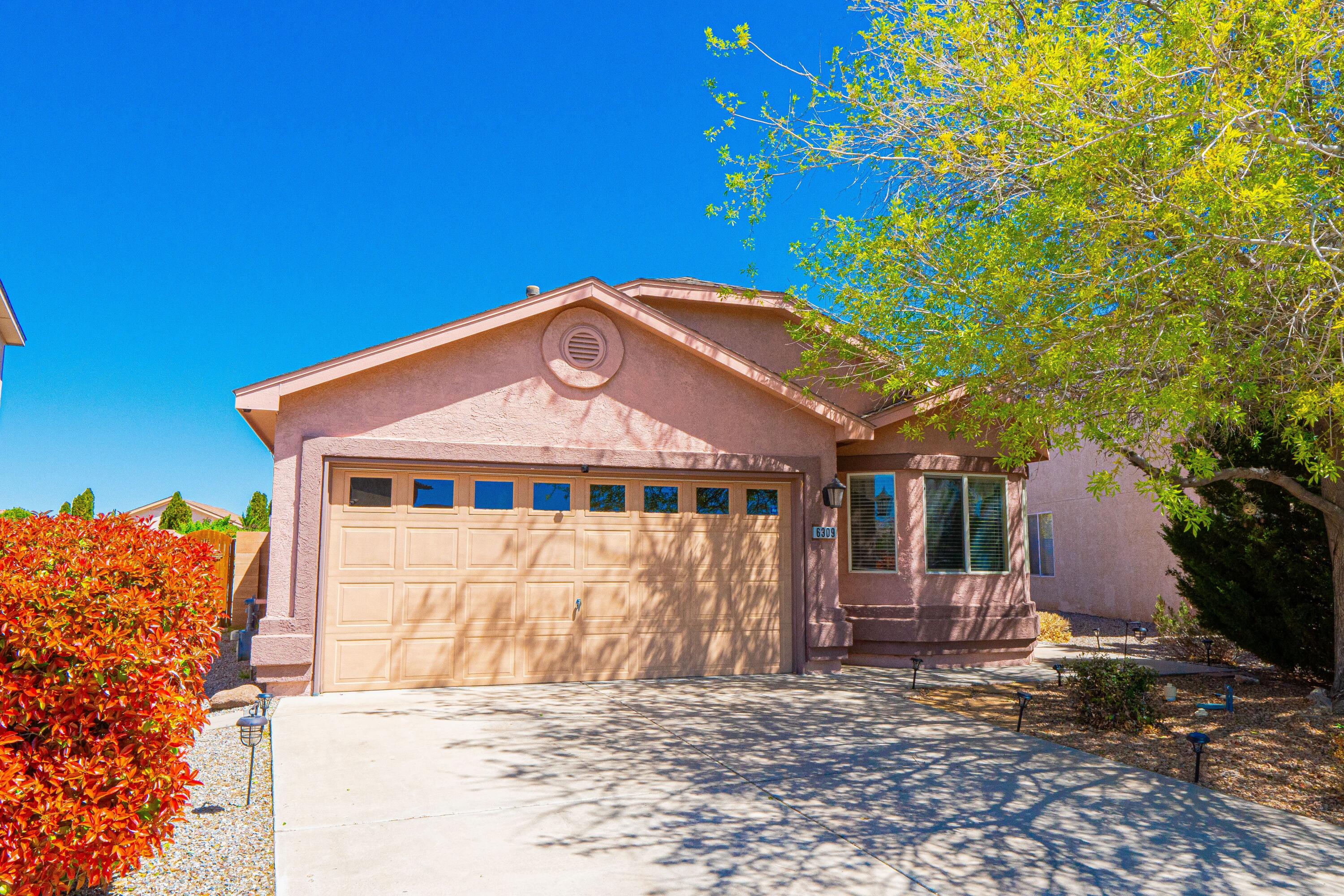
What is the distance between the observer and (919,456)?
12070 millimetres

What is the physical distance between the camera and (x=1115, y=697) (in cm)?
826

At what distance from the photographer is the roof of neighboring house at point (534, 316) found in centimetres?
920

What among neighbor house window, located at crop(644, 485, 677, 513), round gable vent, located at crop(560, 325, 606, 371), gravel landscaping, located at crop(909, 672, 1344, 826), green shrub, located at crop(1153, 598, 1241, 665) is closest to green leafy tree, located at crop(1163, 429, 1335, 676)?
gravel landscaping, located at crop(909, 672, 1344, 826)

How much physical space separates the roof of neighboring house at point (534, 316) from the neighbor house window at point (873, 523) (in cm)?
97

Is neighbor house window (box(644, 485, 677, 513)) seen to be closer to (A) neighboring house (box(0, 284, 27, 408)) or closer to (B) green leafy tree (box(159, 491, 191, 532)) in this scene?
(A) neighboring house (box(0, 284, 27, 408))

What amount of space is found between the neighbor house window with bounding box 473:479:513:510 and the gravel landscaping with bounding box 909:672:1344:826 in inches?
210

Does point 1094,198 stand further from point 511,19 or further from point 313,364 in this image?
point 511,19

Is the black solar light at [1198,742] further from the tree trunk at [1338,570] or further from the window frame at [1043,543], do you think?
the window frame at [1043,543]

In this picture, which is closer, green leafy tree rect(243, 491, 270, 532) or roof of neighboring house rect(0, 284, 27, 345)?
roof of neighboring house rect(0, 284, 27, 345)

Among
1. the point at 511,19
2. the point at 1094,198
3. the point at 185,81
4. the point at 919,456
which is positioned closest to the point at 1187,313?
the point at 1094,198

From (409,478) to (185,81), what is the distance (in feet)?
41.7

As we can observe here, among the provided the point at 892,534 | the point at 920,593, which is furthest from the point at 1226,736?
the point at 892,534

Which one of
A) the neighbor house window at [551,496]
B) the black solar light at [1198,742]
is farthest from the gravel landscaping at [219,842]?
the black solar light at [1198,742]

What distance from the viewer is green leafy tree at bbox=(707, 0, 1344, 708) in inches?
251
